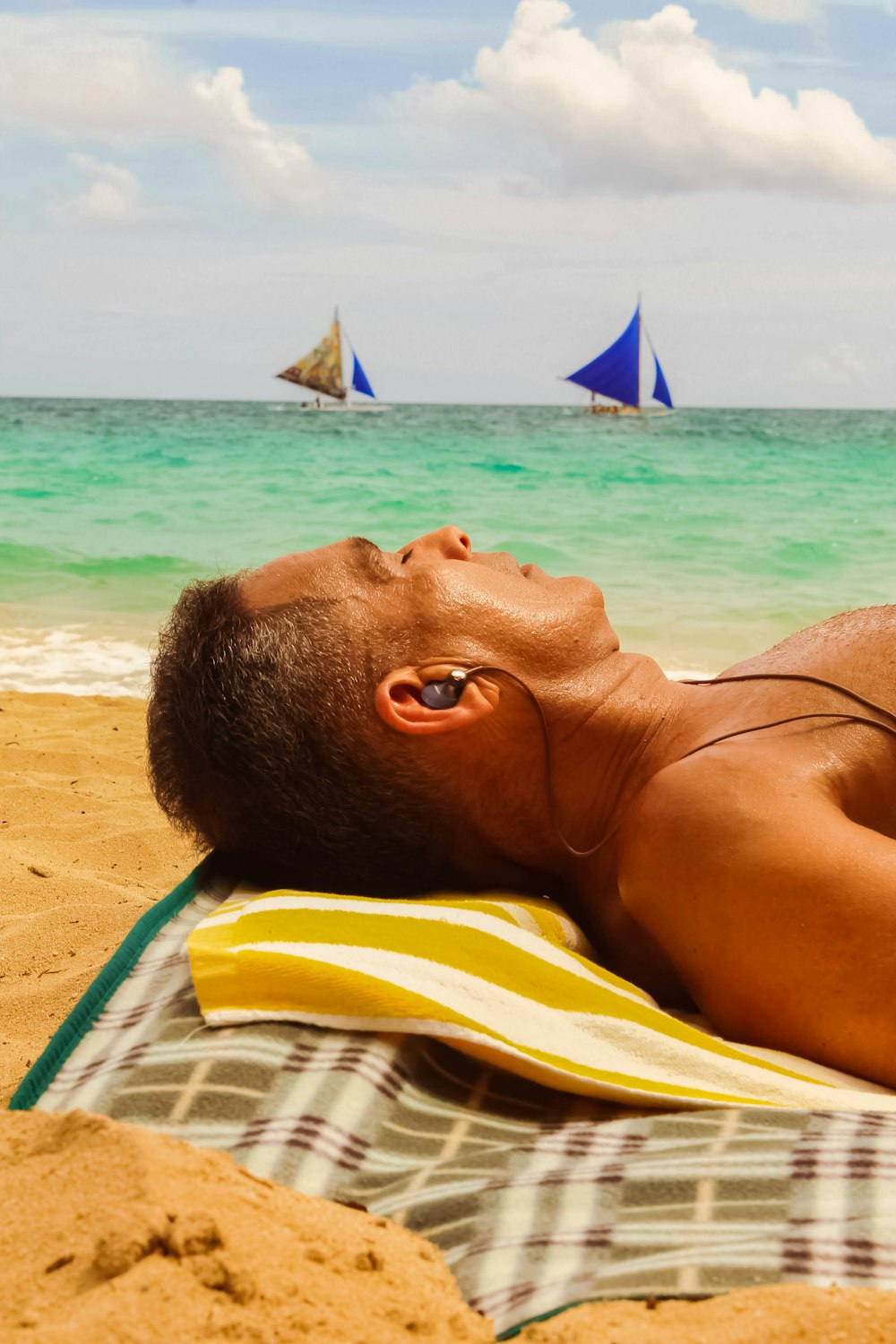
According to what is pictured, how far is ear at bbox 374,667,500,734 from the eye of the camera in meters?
2.26

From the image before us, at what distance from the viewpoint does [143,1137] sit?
4.86 ft

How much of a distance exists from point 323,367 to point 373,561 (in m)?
42.1


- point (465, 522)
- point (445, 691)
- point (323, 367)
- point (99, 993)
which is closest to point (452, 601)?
point (445, 691)

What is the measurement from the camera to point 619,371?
123ft

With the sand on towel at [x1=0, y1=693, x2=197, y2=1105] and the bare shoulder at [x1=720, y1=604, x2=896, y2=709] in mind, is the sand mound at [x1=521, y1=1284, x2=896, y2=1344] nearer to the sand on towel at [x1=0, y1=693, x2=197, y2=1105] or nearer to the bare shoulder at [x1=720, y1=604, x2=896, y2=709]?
the bare shoulder at [x1=720, y1=604, x2=896, y2=709]

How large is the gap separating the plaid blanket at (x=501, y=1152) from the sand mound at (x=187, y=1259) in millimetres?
108

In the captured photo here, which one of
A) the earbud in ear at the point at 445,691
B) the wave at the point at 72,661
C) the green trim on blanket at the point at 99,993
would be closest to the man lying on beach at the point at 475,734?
the earbud in ear at the point at 445,691

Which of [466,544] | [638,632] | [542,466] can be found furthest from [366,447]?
[466,544]

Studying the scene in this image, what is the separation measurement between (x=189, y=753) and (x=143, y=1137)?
3.23 ft

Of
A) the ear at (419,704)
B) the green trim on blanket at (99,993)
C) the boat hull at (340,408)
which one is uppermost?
the boat hull at (340,408)

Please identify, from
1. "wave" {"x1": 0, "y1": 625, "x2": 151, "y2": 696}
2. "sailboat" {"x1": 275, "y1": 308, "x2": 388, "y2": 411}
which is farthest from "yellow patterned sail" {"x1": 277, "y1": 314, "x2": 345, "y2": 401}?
"wave" {"x1": 0, "y1": 625, "x2": 151, "y2": 696}

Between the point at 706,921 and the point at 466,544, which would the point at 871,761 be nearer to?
the point at 706,921

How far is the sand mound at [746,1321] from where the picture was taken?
123 cm

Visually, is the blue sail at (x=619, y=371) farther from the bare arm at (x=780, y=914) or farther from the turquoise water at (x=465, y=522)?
the bare arm at (x=780, y=914)
